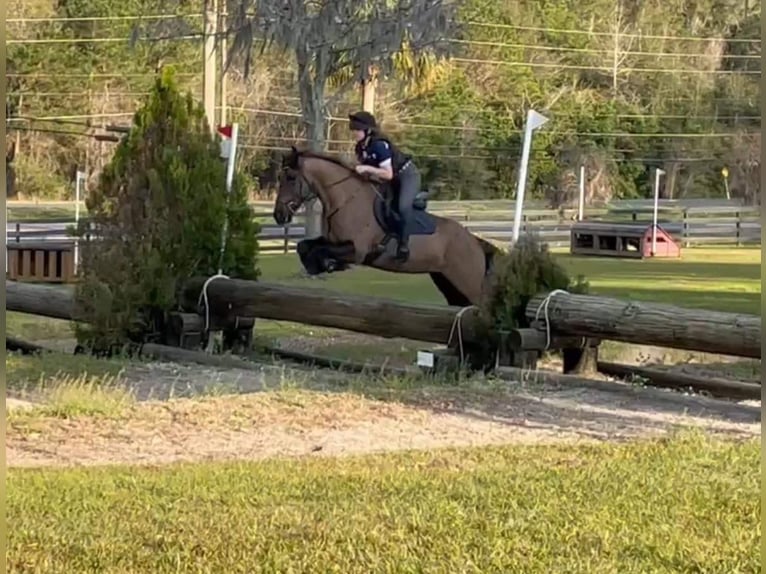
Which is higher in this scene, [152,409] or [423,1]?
[423,1]

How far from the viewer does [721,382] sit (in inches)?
382

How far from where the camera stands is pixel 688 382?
995 centimetres

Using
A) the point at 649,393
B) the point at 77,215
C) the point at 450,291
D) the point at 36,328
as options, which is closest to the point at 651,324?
the point at 649,393

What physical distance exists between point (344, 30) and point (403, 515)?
17.6 meters

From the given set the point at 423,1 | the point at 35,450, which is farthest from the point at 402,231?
the point at 423,1

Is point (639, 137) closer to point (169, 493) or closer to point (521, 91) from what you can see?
point (521, 91)

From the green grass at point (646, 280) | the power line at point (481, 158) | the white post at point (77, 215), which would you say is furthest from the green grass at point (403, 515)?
the power line at point (481, 158)

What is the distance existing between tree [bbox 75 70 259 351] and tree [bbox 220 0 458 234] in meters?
7.14

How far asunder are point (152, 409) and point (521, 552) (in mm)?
4349

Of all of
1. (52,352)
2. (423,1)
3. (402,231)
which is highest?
(423,1)

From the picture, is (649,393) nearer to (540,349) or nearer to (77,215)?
(540,349)

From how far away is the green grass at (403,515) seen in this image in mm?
4363

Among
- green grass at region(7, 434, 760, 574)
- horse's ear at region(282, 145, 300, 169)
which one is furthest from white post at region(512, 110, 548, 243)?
green grass at region(7, 434, 760, 574)

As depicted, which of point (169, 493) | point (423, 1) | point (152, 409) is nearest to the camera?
point (169, 493)
